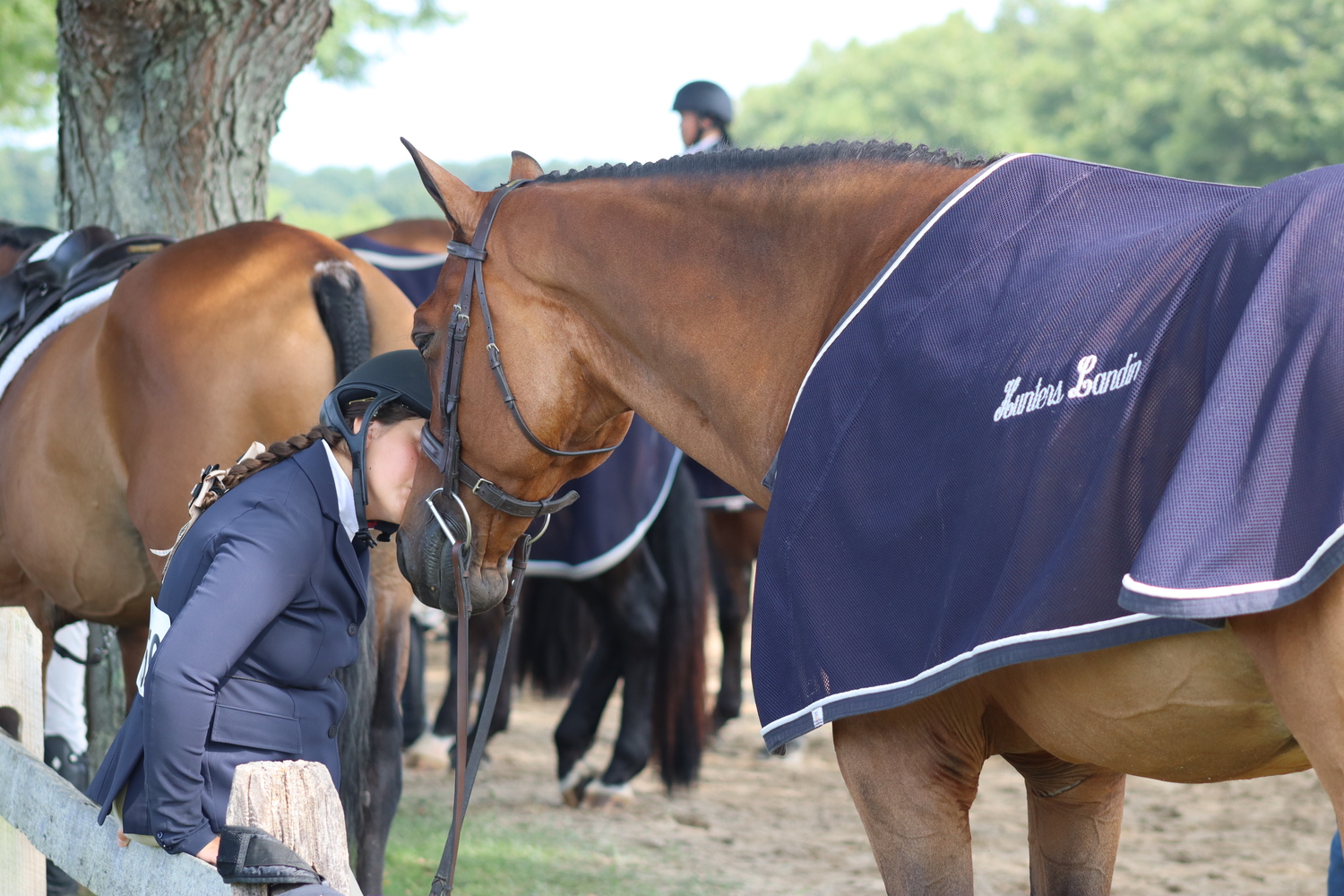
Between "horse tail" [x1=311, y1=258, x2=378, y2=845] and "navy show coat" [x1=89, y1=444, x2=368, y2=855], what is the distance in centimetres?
83

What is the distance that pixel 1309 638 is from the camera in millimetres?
1288

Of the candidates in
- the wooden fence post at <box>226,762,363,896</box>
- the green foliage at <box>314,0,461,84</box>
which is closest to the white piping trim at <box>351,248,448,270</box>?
the wooden fence post at <box>226,762,363,896</box>

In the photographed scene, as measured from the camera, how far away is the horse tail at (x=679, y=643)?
494 cm

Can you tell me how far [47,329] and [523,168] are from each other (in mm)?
2037

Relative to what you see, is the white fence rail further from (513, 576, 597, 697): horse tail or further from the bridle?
(513, 576, 597, 697): horse tail

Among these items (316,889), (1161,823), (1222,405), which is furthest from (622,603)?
(1222,405)

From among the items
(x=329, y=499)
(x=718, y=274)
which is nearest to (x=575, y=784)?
(x=329, y=499)

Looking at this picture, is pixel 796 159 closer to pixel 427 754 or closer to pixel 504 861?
pixel 504 861

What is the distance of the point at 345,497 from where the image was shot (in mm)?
2074

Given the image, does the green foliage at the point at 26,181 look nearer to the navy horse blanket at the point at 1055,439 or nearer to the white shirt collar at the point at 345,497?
the white shirt collar at the point at 345,497

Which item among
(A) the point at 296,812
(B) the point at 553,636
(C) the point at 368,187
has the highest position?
(C) the point at 368,187

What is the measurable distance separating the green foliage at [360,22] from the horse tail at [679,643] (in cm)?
919

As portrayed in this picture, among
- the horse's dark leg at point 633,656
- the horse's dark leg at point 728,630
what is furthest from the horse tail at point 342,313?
the horse's dark leg at point 728,630

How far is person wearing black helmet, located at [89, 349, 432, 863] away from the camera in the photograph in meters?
1.76
